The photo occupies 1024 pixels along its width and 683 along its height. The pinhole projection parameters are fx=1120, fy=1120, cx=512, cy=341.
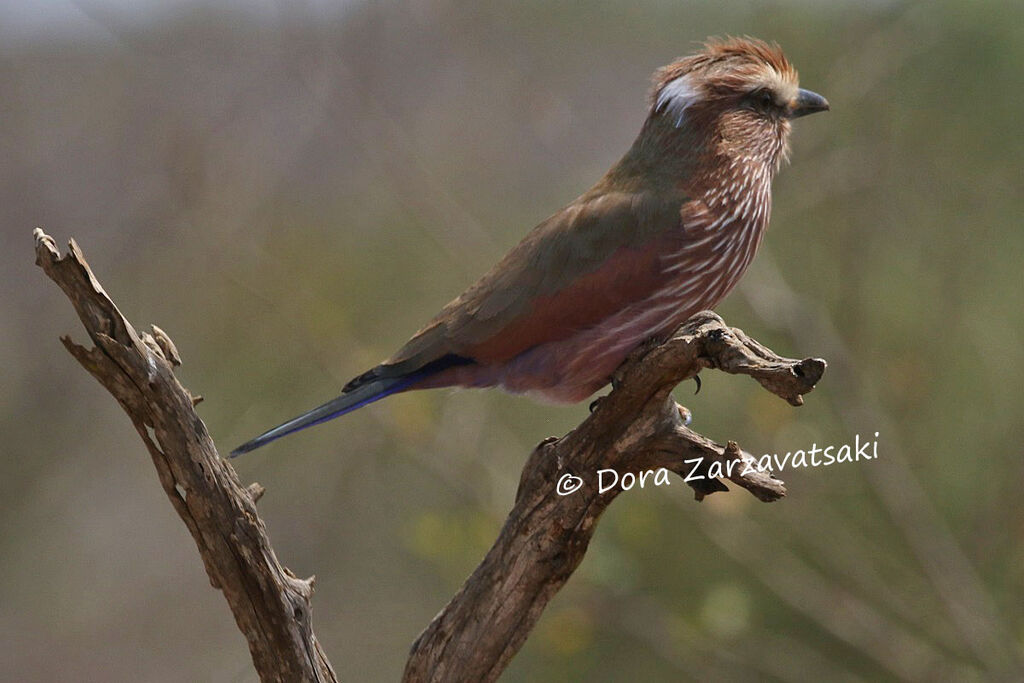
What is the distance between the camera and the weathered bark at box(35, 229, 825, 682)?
9.00 ft

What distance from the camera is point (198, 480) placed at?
285 centimetres

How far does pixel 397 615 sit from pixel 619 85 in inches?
151

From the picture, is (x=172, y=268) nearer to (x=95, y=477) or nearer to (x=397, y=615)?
(x=95, y=477)

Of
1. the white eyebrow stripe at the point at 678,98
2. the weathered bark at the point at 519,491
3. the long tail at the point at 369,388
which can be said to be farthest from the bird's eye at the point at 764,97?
the long tail at the point at 369,388

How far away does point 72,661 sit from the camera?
7.98 meters

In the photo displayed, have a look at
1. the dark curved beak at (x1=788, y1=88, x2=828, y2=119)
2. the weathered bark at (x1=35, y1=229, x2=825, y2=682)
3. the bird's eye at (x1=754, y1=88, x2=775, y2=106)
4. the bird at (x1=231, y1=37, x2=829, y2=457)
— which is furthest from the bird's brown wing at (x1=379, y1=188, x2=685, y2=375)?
the dark curved beak at (x1=788, y1=88, x2=828, y2=119)

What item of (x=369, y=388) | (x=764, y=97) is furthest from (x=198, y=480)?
(x=764, y=97)

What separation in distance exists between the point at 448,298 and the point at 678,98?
12.4 feet

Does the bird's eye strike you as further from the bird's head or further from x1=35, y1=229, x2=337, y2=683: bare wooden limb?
x1=35, y1=229, x2=337, y2=683: bare wooden limb

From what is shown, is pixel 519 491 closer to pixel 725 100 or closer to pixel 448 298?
pixel 725 100

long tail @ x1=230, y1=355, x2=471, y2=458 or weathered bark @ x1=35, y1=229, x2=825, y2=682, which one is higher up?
long tail @ x1=230, y1=355, x2=471, y2=458

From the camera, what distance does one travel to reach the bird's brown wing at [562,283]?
3.29 meters

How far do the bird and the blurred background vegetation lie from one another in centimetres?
157

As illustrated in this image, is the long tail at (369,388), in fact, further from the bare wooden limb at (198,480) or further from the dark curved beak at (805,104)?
the dark curved beak at (805,104)
